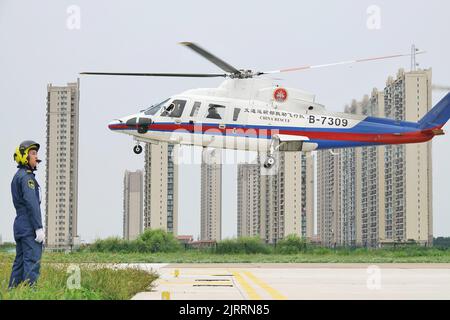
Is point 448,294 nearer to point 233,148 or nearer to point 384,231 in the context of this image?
point 233,148

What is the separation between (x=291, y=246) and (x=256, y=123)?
20.6m

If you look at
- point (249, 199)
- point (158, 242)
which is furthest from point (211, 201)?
point (158, 242)

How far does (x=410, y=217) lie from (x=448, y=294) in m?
52.1

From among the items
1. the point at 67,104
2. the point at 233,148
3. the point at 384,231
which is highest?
the point at 67,104

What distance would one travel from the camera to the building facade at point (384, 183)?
52438 millimetres

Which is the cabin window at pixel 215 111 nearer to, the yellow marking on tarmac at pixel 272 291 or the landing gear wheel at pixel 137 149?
the landing gear wheel at pixel 137 149

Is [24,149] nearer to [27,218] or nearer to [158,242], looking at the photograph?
[27,218]

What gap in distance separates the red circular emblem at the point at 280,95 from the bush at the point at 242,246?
19.3m

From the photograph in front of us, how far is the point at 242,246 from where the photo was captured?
41000 millimetres

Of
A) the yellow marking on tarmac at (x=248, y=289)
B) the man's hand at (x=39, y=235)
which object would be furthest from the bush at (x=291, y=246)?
the man's hand at (x=39, y=235)

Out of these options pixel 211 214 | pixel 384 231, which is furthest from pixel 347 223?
pixel 211 214

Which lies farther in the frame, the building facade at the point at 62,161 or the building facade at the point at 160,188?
the building facade at the point at 160,188

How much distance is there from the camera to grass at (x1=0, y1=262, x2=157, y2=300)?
11070mm

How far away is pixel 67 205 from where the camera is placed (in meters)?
70.4
